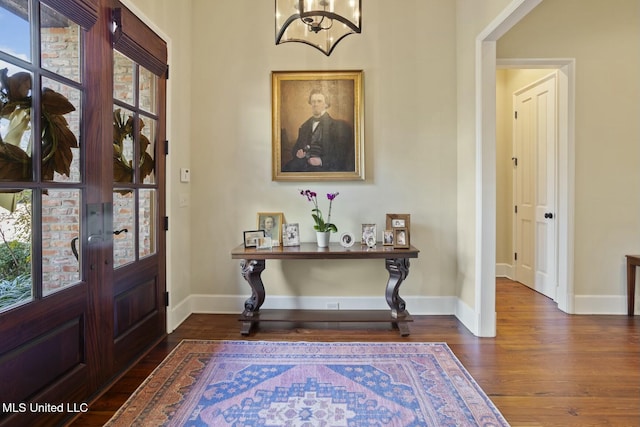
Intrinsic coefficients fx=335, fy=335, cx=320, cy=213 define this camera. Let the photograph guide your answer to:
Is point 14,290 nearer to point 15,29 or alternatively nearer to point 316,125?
point 15,29

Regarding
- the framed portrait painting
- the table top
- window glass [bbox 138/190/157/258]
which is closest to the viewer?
window glass [bbox 138/190/157/258]

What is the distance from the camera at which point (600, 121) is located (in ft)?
11.0

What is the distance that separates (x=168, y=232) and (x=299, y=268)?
1.26 meters

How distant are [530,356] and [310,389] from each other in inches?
65.7

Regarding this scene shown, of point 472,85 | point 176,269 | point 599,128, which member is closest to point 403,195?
point 472,85

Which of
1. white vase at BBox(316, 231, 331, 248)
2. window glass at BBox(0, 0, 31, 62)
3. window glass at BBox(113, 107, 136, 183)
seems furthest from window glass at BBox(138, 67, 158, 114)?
white vase at BBox(316, 231, 331, 248)

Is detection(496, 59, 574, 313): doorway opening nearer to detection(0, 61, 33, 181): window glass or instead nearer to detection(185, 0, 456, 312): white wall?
detection(185, 0, 456, 312): white wall

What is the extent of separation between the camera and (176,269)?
10.2ft

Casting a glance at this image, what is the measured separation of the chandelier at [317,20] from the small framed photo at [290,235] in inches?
61.8

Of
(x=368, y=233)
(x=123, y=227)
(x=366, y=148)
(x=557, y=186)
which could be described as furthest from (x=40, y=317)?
(x=557, y=186)

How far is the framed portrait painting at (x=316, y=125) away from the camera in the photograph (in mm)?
3301

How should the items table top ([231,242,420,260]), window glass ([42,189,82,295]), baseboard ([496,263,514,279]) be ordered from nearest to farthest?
1. window glass ([42,189,82,295])
2. table top ([231,242,420,260])
3. baseboard ([496,263,514,279])

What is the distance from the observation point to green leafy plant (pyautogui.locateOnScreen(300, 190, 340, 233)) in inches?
121

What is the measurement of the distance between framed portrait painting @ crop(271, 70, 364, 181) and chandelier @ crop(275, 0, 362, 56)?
3.97ft
